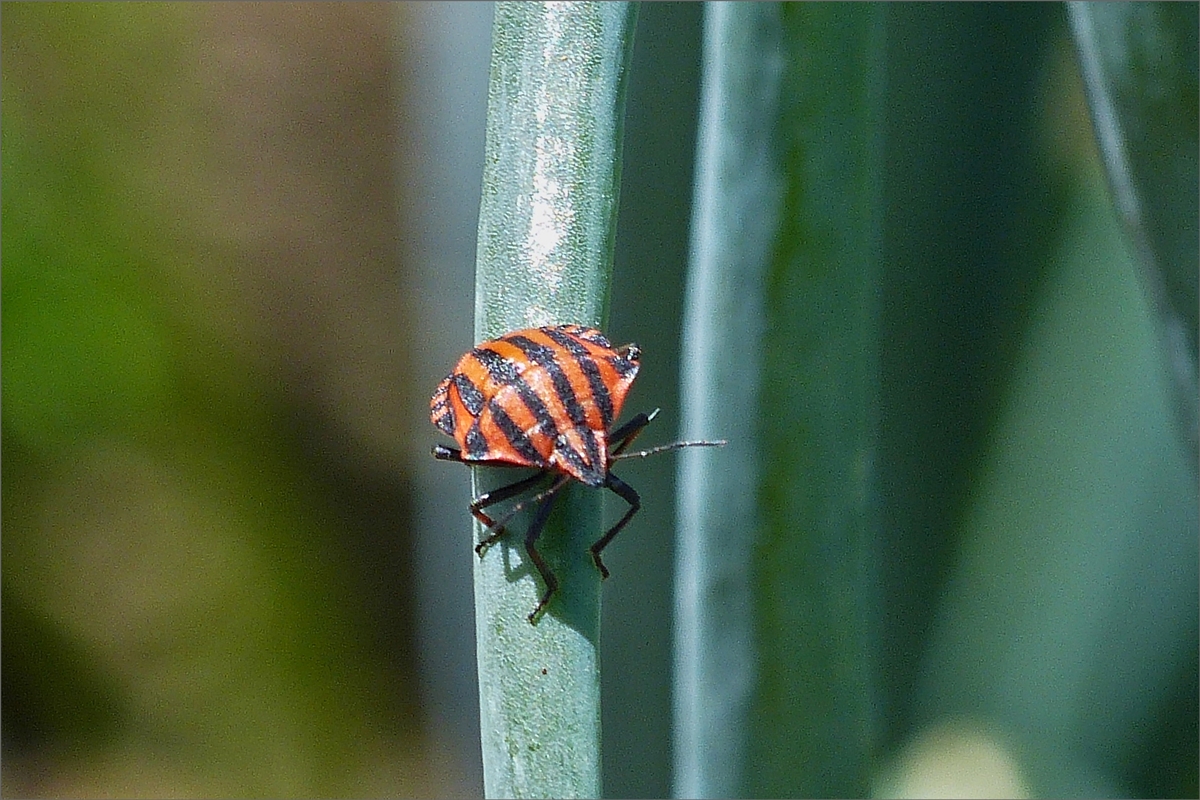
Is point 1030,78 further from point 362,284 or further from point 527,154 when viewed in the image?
point 362,284

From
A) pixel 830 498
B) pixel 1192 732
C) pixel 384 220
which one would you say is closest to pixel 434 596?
pixel 384 220

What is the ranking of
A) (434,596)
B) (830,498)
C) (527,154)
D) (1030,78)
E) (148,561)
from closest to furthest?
(527,154)
(830,498)
(1030,78)
(148,561)
(434,596)

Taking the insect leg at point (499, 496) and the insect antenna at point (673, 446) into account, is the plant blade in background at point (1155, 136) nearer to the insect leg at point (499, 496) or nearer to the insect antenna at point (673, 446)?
the insect antenna at point (673, 446)

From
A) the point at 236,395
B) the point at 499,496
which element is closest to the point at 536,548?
the point at 499,496

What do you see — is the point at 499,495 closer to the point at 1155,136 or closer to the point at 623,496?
the point at 623,496

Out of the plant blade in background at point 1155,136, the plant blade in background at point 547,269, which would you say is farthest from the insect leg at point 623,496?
the plant blade in background at point 1155,136
